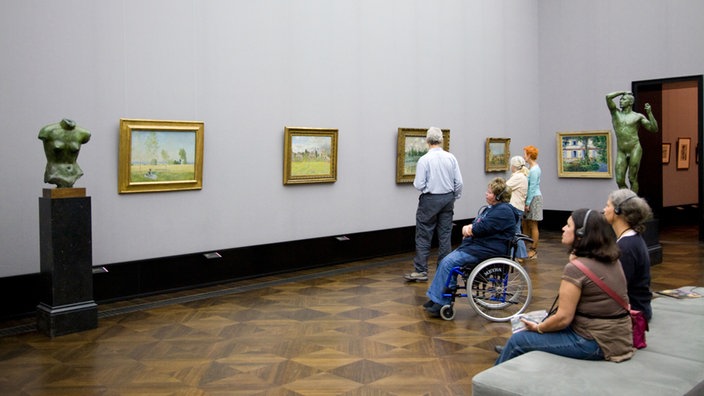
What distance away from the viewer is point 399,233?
14.4 m

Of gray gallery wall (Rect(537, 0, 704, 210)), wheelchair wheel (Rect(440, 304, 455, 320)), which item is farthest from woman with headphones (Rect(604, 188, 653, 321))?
gray gallery wall (Rect(537, 0, 704, 210))

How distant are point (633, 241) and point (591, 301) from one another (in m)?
0.98

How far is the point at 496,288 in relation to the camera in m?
8.39

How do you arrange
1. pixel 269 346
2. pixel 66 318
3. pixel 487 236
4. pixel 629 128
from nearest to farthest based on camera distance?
pixel 269 346, pixel 66 318, pixel 487 236, pixel 629 128

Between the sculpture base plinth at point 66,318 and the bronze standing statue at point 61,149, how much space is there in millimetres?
1527

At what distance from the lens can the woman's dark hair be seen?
16.0ft

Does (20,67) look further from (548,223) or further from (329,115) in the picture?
(548,223)

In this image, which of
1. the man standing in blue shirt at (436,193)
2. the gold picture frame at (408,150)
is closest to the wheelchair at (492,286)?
the man standing in blue shirt at (436,193)

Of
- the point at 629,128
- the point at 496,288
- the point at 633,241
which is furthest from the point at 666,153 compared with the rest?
the point at 633,241

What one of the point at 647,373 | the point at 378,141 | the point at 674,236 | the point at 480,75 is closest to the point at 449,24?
the point at 480,75

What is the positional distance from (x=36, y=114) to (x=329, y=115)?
217 inches

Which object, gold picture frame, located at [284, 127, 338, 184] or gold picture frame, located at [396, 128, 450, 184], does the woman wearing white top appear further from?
gold picture frame, located at [284, 127, 338, 184]

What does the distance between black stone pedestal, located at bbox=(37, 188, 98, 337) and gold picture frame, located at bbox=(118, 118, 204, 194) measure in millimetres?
1525

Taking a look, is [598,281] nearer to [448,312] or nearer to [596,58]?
[448,312]
